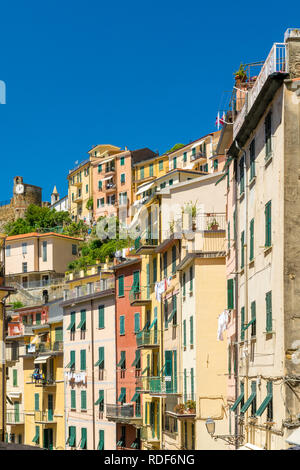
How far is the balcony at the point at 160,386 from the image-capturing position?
48406 millimetres

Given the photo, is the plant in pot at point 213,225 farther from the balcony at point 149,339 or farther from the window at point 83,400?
the window at point 83,400

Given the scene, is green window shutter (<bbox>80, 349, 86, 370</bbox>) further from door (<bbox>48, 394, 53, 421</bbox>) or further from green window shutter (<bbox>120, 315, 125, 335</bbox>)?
door (<bbox>48, 394, 53, 421</bbox>)

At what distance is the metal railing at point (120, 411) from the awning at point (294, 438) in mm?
33593

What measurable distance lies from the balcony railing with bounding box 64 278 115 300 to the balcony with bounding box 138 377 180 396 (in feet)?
37.9

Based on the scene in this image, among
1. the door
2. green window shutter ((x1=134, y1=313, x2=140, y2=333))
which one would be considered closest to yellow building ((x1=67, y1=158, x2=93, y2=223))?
the door

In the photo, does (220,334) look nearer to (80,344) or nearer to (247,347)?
(247,347)

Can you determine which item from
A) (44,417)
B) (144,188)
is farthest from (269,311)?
(144,188)

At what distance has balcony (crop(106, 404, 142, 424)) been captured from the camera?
57438 mm

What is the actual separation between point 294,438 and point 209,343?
788 inches

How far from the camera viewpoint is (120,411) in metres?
58.5

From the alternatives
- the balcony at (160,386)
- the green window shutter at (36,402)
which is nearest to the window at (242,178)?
the balcony at (160,386)

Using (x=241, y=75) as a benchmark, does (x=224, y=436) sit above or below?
below

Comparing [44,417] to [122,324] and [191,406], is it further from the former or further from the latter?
[191,406]
